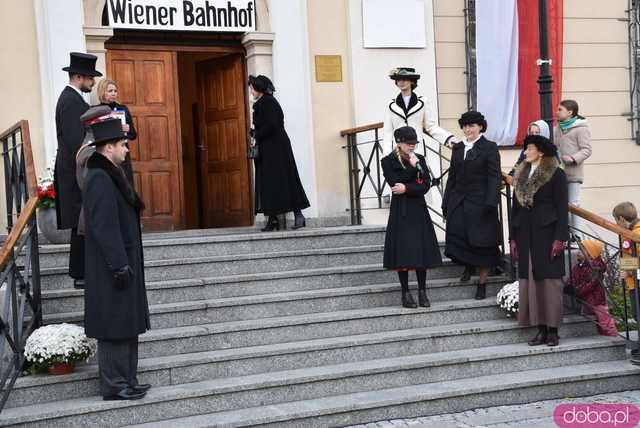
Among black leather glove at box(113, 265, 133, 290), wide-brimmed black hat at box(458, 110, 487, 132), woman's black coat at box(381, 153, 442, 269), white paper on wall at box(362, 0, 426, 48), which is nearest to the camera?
black leather glove at box(113, 265, 133, 290)

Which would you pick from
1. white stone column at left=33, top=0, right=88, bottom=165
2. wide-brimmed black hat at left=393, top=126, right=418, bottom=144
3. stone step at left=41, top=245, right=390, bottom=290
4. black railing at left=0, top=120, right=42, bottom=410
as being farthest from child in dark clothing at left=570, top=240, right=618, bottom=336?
white stone column at left=33, top=0, right=88, bottom=165

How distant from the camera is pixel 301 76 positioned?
10.2 m

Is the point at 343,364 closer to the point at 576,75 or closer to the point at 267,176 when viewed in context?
the point at 267,176

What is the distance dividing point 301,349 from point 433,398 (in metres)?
1.02

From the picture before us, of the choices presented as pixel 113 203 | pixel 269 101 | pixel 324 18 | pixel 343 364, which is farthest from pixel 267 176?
pixel 113 203

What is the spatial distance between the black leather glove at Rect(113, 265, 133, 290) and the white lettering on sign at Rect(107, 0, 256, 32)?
Answer: 174 inches

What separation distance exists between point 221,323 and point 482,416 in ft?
7.04

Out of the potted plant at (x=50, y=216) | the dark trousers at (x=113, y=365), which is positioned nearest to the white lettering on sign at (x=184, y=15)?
the potted plant at (x=50, y=216)

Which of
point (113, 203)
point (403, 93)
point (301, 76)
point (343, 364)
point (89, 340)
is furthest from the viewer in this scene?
point (301, 76)

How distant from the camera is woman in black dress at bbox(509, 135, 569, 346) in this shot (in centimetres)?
741

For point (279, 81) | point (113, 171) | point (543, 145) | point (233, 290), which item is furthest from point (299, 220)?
point (113, 171)

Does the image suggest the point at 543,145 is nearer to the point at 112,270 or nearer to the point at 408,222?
the point at 408,222

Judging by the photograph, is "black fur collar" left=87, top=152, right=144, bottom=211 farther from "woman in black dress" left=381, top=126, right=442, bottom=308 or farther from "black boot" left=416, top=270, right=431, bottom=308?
"black boot" left=416, top=270, right=431, bottom=308

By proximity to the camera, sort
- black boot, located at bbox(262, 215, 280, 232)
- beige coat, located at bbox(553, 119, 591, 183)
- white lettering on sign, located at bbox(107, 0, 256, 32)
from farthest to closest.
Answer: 1. white lettering on sign, located at bbox(107, 0, 256, 32)
2. black boot, located at bbox(262, 215, 280, 232)
3. beige coat, located at bbox(553, 119, 591, 183)
